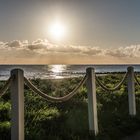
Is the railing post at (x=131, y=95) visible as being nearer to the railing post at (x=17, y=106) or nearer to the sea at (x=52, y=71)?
the sea at (x=52, y=71)

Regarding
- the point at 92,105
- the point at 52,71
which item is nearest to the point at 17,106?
the point at 92,105

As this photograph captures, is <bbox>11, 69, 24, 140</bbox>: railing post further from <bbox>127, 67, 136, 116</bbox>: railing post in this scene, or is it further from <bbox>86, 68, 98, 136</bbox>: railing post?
<bbox>127, 67, 136, 116</bbox>: railing post

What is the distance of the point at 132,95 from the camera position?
8.78 meters

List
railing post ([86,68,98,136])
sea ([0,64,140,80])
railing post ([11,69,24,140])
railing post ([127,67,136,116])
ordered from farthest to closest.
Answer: sea ([0,64,140,80]) < railing post ([127,67,136,116]) < railing post ([86,68,98,136]) < railing post ([11,69,24,140])

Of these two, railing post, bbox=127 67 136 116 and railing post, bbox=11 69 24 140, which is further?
railing post, bbox=127 67 136 116

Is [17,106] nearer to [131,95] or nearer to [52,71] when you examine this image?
[131,95]

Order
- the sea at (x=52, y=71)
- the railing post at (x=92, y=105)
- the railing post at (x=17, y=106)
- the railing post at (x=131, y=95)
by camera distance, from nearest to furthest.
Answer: the railing post at (x=17, y=106), the railing post at (x=92, y=105), the railing post at (x=131, y=95), the sea at (x=52, y=71)

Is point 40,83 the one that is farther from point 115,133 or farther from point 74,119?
point 115,133

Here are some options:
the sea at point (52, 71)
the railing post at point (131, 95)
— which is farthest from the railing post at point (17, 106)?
the railing post at point (131, 95)

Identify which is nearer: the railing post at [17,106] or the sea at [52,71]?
the railing post at [17,106]

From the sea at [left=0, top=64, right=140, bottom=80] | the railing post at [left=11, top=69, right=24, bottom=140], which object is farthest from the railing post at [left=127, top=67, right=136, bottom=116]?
the railing post at [left=11, top=69, right=24, bottom=140]

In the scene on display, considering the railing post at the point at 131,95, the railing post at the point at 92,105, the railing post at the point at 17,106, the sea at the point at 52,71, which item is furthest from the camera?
the sea at the point at 52,71

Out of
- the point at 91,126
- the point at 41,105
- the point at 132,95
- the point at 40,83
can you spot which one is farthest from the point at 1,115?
the point at 40,83

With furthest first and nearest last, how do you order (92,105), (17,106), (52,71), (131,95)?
(52,71), (131,95), (92,105), (17,106)
